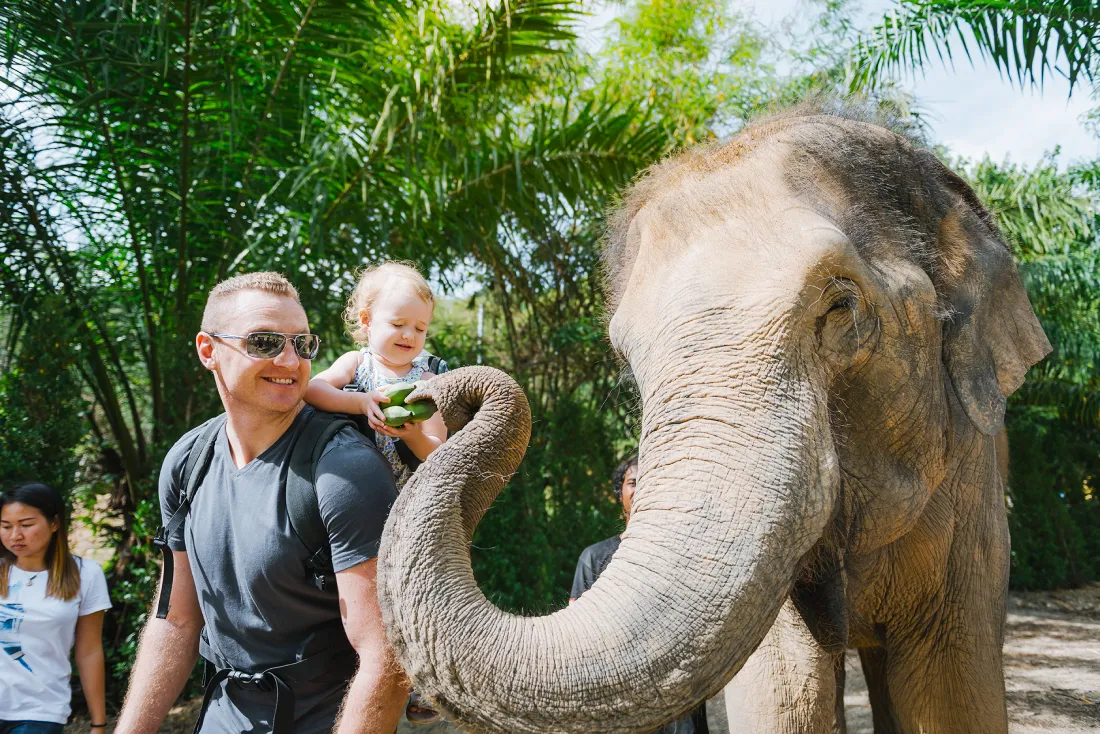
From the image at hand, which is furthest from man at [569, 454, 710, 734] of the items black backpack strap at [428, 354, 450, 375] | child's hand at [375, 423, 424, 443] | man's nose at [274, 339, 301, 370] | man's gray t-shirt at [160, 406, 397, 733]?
man's nose at [274, 339, 301, 370]

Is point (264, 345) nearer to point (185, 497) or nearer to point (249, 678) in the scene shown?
Result: point (185, 497)

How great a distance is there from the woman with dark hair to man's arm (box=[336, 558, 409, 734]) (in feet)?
8.01

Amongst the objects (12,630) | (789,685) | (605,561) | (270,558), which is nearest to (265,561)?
(270,558)

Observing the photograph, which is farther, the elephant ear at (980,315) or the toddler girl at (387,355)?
the toddler girl at (387,355)

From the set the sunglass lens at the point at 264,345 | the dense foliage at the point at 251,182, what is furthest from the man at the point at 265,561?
the dense foliage at the point at 251,182

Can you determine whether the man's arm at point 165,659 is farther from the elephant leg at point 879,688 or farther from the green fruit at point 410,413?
the elephant leg at point 879,688

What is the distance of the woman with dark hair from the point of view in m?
3.76

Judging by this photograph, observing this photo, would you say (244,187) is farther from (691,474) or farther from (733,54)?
(733,54)

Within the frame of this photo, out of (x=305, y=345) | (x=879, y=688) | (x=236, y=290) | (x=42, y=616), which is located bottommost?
(x=879, y=688)

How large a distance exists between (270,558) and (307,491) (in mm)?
195

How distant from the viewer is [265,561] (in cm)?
220

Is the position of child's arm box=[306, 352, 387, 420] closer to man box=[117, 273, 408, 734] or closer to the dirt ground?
man box=[117, 273, 408, 734]

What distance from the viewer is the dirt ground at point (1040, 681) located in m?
5.89

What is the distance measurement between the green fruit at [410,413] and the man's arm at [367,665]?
36 cm
